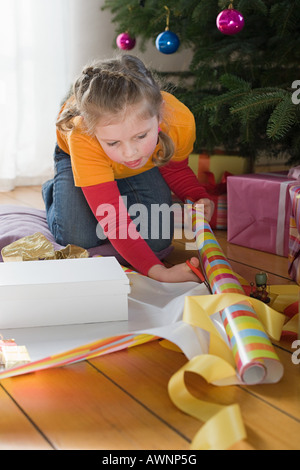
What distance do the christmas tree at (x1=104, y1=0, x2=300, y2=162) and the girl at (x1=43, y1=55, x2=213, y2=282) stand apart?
0.19 metres

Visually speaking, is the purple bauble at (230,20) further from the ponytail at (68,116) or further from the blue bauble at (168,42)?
the ponytail at (68,116)

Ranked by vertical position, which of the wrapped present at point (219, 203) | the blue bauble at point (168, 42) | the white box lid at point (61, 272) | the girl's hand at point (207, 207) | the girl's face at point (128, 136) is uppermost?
the blue bauble at point (168, 42)

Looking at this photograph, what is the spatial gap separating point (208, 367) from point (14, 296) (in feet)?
1.21

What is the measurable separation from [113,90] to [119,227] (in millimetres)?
308

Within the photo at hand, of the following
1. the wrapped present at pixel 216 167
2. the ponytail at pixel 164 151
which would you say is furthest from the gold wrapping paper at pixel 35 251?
the wrapped present at pixel 216 167

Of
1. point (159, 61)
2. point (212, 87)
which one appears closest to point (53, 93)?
point (159, 61)

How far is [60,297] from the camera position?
1.01m

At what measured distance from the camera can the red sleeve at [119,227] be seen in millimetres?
1282

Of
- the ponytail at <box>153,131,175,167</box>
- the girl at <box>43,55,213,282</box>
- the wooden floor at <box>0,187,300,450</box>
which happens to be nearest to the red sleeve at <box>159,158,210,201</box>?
the girl at <box>43,55,213,282</box>

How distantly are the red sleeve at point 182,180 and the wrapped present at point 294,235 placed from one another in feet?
0.92

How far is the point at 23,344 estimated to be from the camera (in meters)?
0.95

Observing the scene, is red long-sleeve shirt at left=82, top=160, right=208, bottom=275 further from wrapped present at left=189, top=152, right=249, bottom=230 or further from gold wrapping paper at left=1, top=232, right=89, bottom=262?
wrapped present at left=189, top=152, right=249, bottom=230

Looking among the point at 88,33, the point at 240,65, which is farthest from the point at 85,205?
the point at 88,33

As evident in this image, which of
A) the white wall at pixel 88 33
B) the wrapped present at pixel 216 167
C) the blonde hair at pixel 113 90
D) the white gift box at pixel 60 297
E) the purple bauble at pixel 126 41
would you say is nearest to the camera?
the white gift box at pixel 60 297
